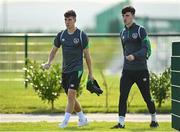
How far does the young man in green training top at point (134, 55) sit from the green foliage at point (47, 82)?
3.96 m

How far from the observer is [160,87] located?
1562 centimetres

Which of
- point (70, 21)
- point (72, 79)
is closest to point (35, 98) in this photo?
point (72, 79)

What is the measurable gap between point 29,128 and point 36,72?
13.4 ft

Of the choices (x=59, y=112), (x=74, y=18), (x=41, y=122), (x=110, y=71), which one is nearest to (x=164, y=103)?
(x=59, y=112)

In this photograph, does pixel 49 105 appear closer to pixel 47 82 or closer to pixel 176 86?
pixel 47 82

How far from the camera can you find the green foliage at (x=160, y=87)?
15656mm

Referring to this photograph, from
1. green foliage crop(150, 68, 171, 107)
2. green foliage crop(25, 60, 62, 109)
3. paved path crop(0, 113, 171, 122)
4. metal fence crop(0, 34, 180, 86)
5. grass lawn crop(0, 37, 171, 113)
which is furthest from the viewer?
metal fence crop(0, 34, 180, 86)

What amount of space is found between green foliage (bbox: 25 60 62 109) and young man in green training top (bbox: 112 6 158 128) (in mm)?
3962

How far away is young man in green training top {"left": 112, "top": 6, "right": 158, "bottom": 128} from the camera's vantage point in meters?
11.5

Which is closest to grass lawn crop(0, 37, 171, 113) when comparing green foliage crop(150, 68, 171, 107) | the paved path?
green foliage crop(150, 68, 171, 107)

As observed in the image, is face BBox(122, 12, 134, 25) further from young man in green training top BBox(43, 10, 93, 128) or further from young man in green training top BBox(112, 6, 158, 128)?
young man in green training top BBox(43, 10, 93, 128)

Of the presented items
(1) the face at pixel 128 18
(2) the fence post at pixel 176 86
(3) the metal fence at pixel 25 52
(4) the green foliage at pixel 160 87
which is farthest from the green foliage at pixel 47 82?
(2) the fence post at pixel 176 86

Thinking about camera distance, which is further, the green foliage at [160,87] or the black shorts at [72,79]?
the green foliage at [160,87]

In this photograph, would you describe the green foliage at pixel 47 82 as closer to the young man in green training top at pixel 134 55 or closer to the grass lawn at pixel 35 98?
the grass lawn at pixel 35 98
